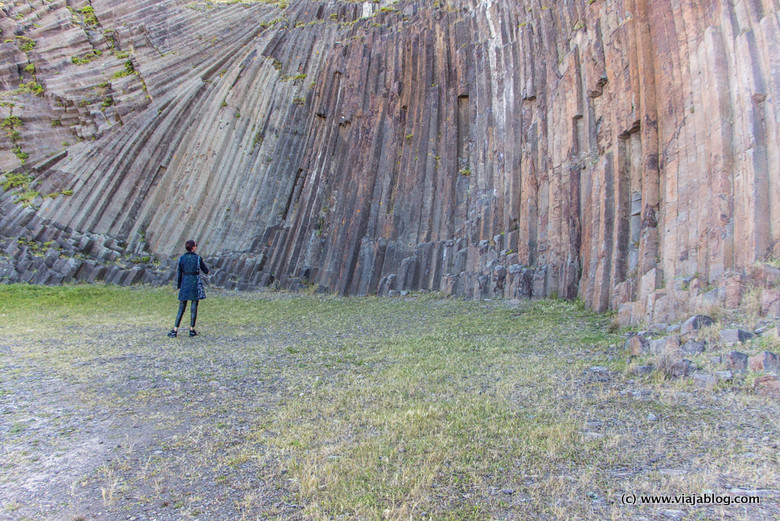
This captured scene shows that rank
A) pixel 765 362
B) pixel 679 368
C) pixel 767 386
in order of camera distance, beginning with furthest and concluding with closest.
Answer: pixel 679 368 → pixel 765 362 → pixel 767 386

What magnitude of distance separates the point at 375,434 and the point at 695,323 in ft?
14.0

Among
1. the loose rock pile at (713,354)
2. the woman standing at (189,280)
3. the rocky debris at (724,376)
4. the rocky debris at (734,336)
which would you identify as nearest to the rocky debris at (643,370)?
the loose rock pile at (713,354)

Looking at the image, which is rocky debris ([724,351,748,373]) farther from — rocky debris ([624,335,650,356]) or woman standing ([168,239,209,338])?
woman standing ([168,239,209,338])

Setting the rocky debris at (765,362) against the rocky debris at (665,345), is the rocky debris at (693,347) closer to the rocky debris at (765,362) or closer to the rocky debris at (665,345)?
the rocky debris at (665,345)

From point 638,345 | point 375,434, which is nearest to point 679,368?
point 638,345

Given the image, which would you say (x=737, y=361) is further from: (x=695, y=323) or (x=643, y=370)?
(x=695, y=323)

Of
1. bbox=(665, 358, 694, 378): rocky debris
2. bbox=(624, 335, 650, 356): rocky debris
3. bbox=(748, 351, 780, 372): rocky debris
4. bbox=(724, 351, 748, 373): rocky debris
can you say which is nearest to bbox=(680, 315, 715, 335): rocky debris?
bbox=(624, 335, 650, 356): rocky debris

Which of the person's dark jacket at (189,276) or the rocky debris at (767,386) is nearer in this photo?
the rocky debris at (767,386)

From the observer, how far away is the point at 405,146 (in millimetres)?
19094

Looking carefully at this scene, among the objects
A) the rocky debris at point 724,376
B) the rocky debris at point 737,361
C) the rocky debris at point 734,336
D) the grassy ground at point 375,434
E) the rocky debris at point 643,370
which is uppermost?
the rocky debris at point 734,336

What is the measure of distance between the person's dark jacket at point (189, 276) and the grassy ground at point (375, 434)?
6.11 ft

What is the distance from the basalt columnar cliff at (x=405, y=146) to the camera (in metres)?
7.48

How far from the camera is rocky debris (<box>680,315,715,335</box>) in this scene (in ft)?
19.5

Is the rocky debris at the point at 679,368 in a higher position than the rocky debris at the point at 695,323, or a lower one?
lower
